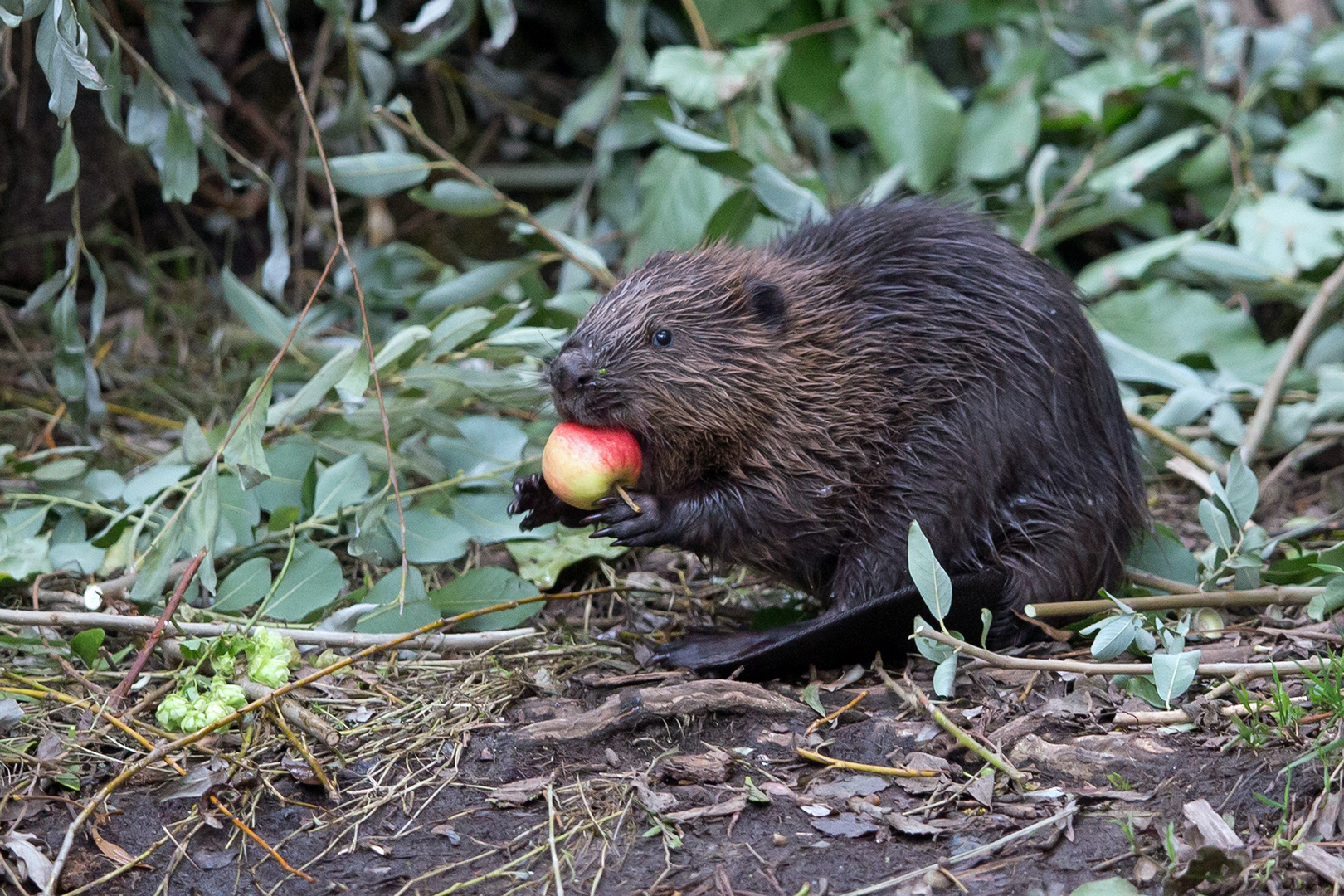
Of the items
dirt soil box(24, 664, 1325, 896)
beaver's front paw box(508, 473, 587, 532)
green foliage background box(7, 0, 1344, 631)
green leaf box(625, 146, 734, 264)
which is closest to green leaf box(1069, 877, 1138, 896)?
dirt soil box(24, 664, 1325, 896)

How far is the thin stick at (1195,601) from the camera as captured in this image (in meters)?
2.71

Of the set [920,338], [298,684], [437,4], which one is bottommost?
[298,684]

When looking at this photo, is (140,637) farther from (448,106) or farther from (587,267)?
(448,106)

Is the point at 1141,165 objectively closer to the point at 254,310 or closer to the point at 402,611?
the point at 254,310

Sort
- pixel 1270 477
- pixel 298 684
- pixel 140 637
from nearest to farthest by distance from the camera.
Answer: pixel 298 684 < pixel 140 637 < pixel 1270 477

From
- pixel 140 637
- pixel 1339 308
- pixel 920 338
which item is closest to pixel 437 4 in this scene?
pixel 920 338

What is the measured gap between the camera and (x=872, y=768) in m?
2.32

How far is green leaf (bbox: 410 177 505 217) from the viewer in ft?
12.6

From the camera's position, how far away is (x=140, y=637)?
2807mm

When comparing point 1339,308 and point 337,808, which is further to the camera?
point 1339,308

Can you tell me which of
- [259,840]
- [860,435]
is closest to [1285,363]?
[860,435]

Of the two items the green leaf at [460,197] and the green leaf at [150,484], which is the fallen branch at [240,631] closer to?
the green leaf at [150,484]

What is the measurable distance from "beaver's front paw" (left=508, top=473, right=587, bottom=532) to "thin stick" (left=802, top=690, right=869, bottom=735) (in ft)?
2.57

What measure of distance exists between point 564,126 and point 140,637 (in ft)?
9.81
